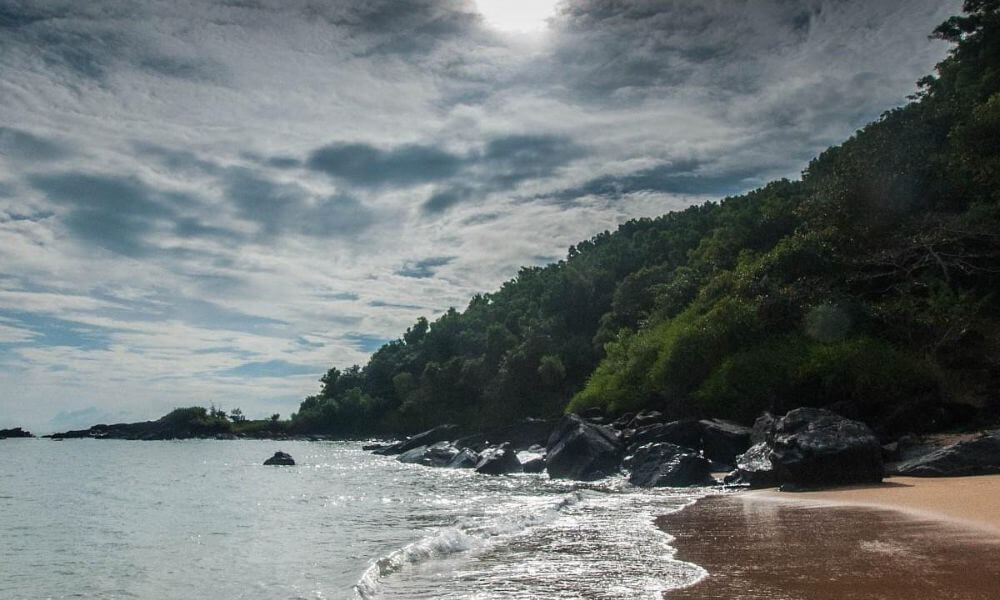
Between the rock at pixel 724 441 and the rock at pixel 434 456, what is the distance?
61.2ft

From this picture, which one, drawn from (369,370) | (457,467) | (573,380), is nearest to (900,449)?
(457,467)

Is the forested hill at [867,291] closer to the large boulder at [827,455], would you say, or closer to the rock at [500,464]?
the large boulder at [827,455]

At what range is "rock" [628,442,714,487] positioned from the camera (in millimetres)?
22734

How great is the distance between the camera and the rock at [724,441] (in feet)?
85.5

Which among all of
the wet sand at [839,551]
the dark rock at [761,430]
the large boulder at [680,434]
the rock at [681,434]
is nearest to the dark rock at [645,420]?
the large boulder at [680,434]

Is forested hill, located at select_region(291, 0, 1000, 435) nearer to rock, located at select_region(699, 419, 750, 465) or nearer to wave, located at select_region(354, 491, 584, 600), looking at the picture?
rock, located at select_region(699, 419, 750, 465)

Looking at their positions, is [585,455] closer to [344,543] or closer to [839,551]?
[344,543]

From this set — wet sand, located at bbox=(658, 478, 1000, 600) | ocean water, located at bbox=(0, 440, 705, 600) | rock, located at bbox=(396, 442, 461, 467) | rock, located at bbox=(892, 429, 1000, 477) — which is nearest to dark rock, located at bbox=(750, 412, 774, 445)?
ocean water, located at bbox=(0, 440, 705, 600)

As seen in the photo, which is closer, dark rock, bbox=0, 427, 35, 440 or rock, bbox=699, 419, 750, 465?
rock, bbox=699, 419, 750, 465

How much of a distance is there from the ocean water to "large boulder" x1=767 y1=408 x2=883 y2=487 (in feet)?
9.70

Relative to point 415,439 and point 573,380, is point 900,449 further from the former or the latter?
point 573,380

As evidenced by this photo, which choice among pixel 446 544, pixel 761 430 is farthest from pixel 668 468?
pixel 446 544

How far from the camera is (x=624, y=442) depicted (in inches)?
1228

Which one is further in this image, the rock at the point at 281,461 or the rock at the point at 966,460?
the rock at the point at 281,461
